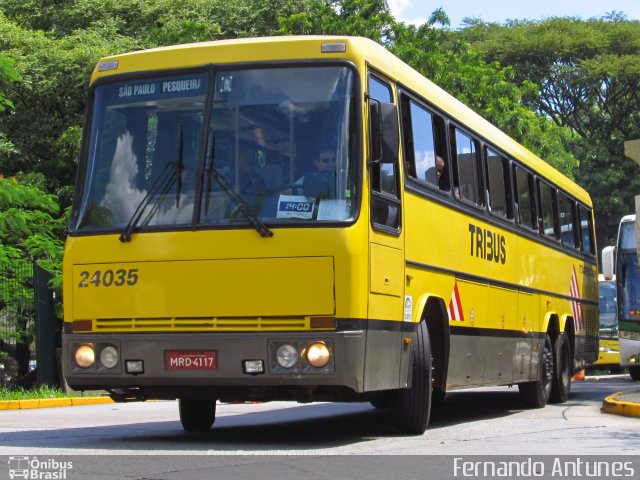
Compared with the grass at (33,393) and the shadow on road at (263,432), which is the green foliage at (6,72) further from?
the shadow on road at (263,432)

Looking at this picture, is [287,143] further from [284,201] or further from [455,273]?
[455,273]

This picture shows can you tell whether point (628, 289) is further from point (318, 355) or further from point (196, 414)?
point (318, 355)

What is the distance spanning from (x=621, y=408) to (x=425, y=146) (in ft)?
15.8

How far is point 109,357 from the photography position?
10039 millimetres

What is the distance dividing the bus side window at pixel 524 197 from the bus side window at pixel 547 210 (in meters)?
0.51

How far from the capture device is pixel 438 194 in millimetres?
11922

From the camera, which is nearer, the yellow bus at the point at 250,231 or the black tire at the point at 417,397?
the yellow bus at the point at 250,231

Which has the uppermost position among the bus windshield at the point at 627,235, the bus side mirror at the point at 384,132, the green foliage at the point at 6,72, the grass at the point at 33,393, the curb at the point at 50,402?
the green foliage at the point at 6,72

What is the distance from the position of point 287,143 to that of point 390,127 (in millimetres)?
859

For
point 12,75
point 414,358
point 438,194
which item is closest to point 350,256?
point 414,358

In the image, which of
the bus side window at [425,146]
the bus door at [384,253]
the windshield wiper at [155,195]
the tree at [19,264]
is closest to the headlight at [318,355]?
the bus door at [384,253]

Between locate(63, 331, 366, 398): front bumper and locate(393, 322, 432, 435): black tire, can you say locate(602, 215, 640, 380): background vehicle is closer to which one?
locate(393, 322, 432, 435): black tire

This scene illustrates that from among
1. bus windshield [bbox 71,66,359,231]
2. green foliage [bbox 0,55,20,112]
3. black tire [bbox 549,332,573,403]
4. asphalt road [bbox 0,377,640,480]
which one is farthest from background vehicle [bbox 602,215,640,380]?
bus windshield [bbox 71,66,359,231]
